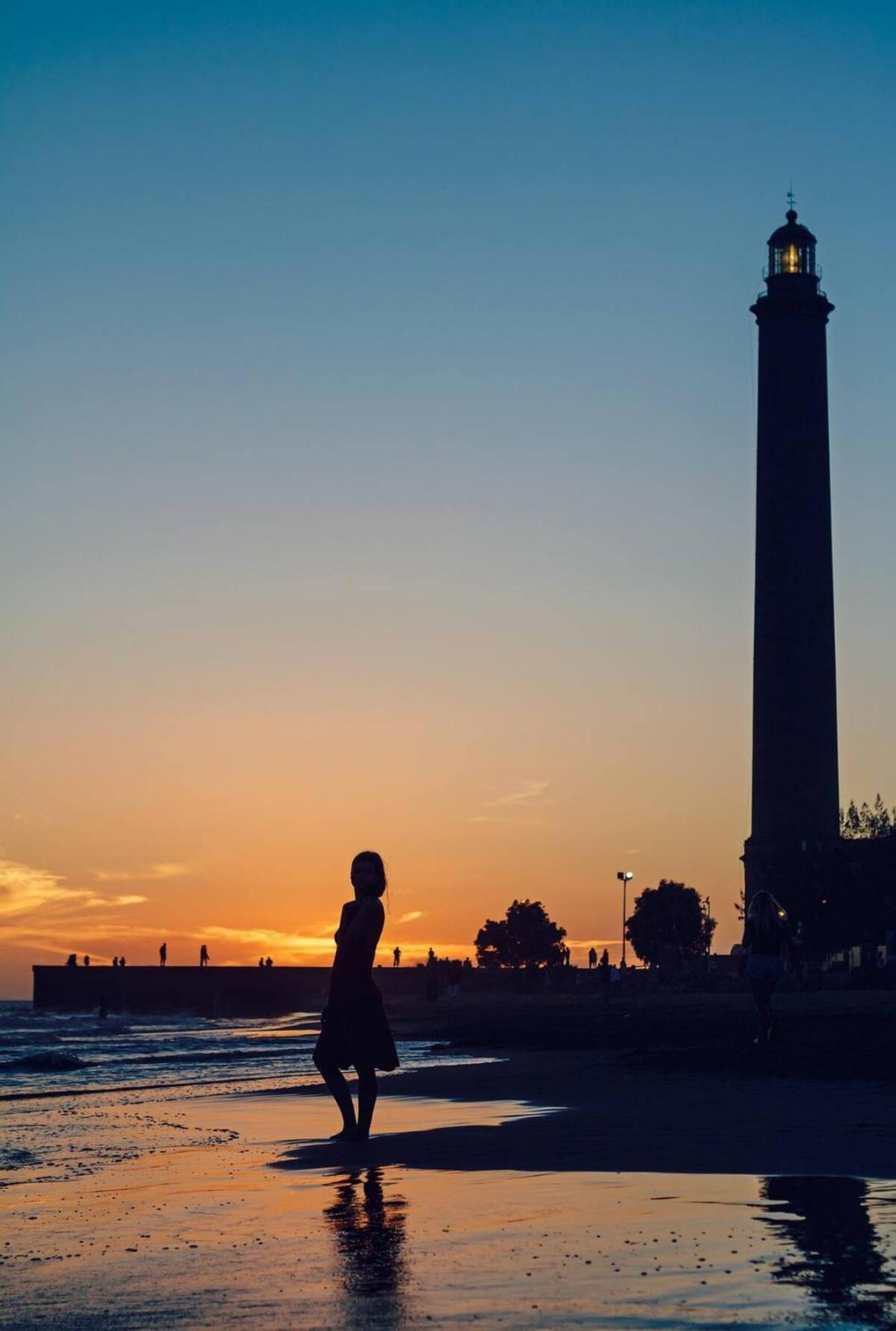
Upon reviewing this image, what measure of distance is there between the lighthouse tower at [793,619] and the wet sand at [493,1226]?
66.1 metres

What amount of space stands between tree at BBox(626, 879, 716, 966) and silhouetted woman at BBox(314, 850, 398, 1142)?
415 feet

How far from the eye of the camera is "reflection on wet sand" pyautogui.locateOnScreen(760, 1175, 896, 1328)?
15.9ft

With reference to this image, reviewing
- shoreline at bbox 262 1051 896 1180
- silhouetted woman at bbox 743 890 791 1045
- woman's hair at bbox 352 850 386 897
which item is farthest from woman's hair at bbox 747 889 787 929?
woman's hair at bbox 352 850 386 897

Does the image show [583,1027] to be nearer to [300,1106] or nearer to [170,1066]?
[170,1066]

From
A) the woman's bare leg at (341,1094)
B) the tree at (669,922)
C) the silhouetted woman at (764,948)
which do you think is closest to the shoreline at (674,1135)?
the woman's bare leg at (341,1094)

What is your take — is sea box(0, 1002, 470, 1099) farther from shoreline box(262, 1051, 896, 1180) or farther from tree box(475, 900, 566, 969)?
tree box(475, 900, 566, 969)

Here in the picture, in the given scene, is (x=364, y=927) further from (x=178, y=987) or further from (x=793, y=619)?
(x=178, y=987)

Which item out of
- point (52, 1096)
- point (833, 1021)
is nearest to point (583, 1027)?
point (833, 1021)

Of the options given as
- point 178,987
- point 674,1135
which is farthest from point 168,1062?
point 178,987

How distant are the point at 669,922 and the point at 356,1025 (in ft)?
433

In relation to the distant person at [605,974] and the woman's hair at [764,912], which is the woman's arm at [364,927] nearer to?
the woman's hair at [764,912]

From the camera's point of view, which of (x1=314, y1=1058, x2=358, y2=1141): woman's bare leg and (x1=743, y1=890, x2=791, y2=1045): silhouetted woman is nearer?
(x1=314, y1=1058, x2=358, y2=1141): woman's bare leg

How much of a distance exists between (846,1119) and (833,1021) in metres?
15.9

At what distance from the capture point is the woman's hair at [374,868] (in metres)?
10.4
